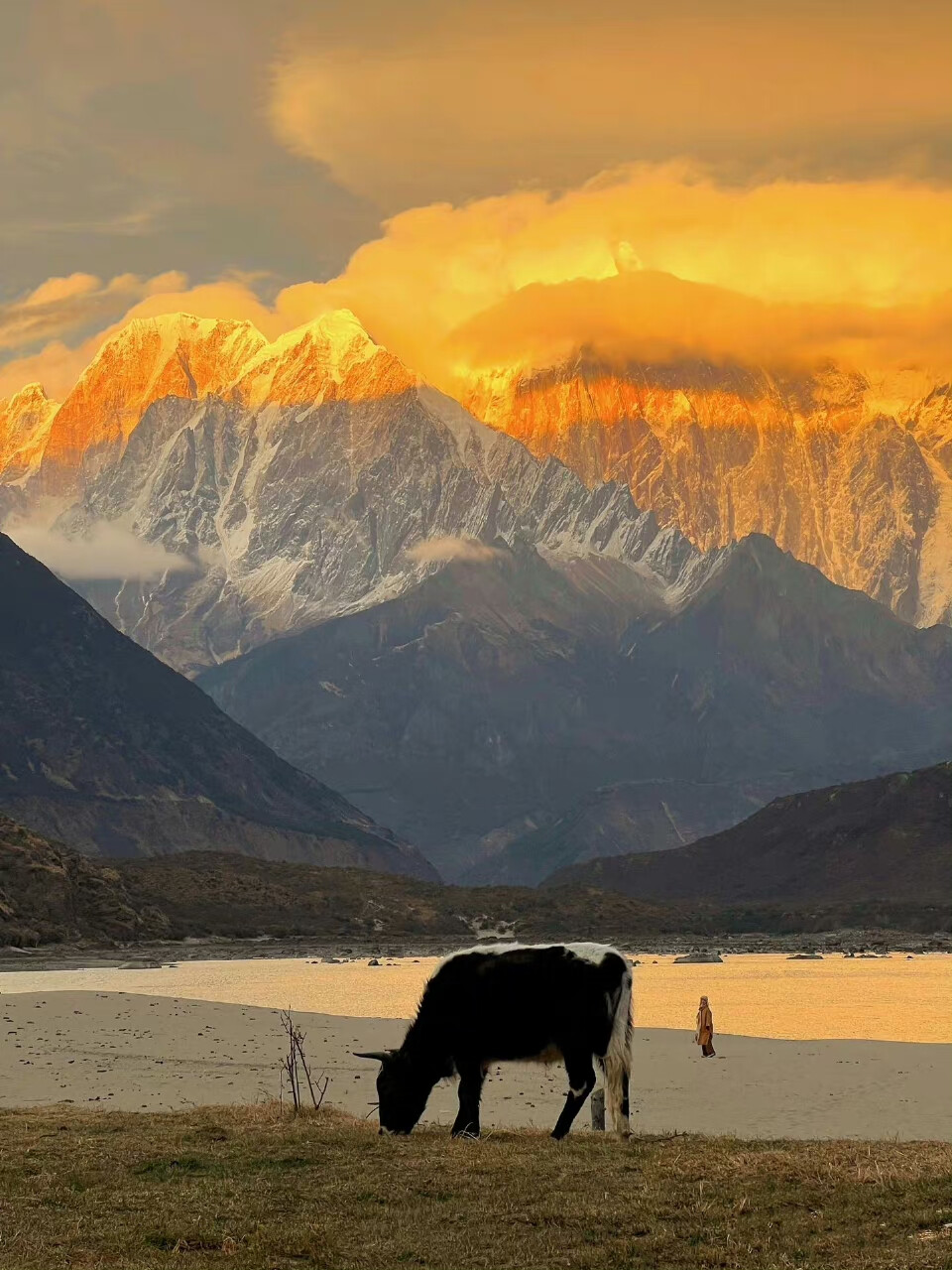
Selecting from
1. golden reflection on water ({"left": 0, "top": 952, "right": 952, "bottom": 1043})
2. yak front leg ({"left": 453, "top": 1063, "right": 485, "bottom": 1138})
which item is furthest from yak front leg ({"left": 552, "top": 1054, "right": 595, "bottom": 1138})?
golden reflection on water ({"left": 0, "top": 952, "right": 952, "bottom": 1043})

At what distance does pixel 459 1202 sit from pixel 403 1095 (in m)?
7.43

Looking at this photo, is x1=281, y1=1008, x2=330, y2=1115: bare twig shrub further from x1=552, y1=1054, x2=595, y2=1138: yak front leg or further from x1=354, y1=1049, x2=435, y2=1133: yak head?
x1=552, y1=1054, x2=595, y2=1138: yak front leg

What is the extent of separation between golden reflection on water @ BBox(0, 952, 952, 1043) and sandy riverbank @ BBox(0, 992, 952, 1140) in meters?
9.00

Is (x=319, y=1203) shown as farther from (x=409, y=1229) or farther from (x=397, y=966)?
(x=397, y=966)

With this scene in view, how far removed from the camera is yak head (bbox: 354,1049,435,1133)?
34.1 m

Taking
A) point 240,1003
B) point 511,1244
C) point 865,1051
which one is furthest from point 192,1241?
point 240,1003

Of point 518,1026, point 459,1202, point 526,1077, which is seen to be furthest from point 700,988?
point 459,1202

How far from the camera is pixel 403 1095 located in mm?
34125

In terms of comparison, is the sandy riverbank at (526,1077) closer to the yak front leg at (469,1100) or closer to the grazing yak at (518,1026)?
the grazing yak at (518,1026)

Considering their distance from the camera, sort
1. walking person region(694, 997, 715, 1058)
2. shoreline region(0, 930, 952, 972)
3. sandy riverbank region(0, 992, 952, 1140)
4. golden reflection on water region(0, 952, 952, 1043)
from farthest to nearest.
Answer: shoreline region(0, 930, 952, 972) → golden reflection on water region(0, 952, 952, 1043) → walking person region(694, 997, 715, 1058) → sandy riverbank region(0, 992, 952, 1140)

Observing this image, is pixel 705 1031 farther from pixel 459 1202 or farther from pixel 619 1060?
pixel 459 1202

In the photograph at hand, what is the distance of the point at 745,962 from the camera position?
15412 centimetres

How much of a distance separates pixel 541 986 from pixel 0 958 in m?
124

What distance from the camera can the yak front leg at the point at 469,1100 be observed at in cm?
3341
